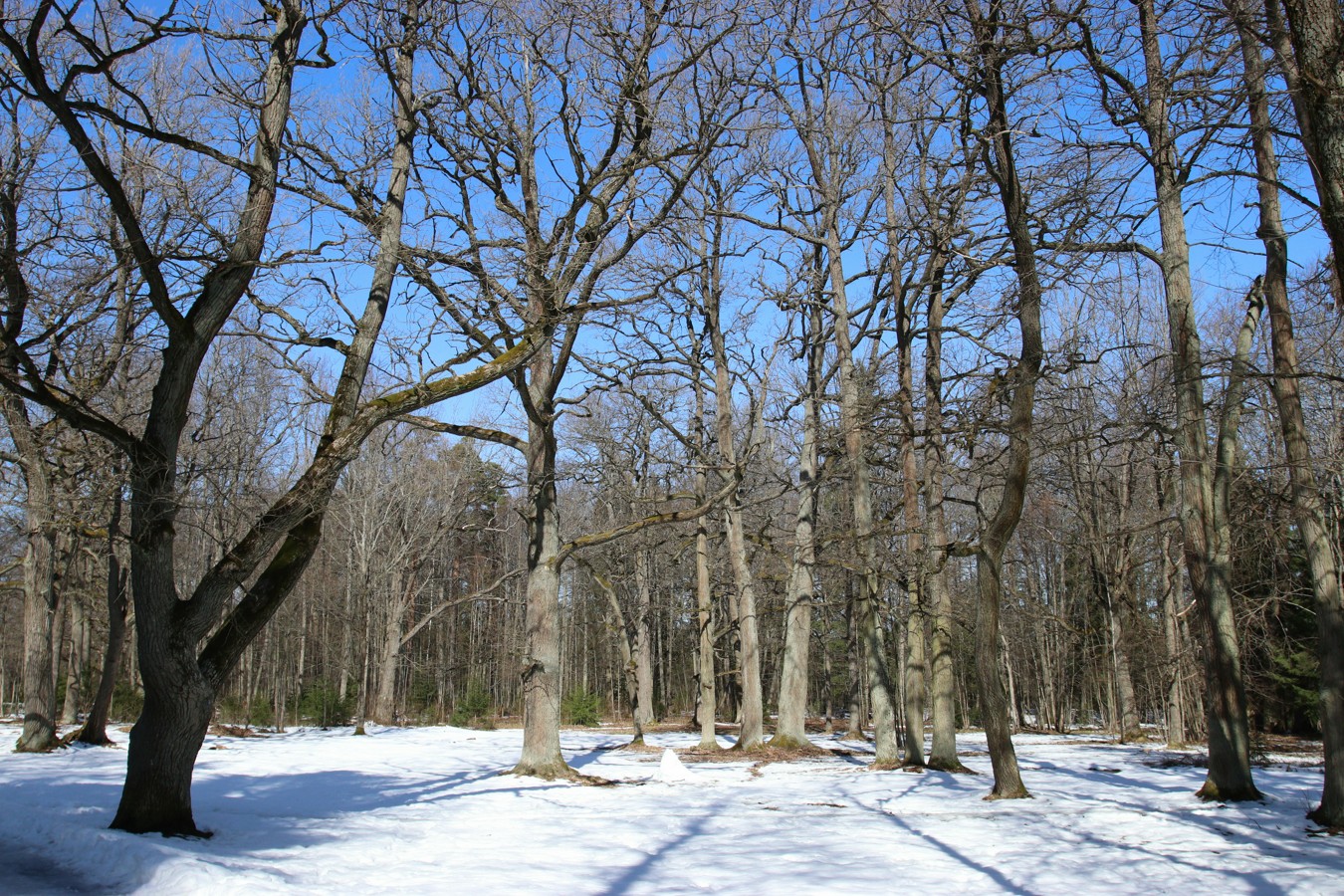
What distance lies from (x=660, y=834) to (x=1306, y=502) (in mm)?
6967

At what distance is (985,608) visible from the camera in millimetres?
9570

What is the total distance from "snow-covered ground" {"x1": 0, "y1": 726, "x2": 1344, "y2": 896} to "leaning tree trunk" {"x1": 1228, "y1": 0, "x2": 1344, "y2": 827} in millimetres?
697

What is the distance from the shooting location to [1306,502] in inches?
338

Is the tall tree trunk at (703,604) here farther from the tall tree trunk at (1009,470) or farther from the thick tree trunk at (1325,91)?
the thick tree trunk at (1325,91)

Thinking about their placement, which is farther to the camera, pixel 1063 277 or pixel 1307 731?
pixel 1307 731

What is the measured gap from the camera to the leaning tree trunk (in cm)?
778

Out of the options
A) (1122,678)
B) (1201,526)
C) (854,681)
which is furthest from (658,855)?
(854,681)

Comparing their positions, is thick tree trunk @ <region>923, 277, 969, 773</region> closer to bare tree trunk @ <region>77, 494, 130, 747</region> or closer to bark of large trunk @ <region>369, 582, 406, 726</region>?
bare tree trunk @ <region>77, 494, 130, 747</region>

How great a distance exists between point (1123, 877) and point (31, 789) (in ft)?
31.1

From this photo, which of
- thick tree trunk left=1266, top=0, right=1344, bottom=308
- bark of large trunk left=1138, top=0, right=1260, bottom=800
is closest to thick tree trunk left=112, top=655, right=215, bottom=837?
thick tree trunk left=1266, top=0, right=1344, bottom=308

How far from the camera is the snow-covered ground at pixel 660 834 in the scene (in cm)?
548

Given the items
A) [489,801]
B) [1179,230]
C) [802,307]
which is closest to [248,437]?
[802,307]

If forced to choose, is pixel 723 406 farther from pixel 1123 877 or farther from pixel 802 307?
pixel 1123 877

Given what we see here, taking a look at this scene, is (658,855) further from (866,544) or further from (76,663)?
(76,663)
